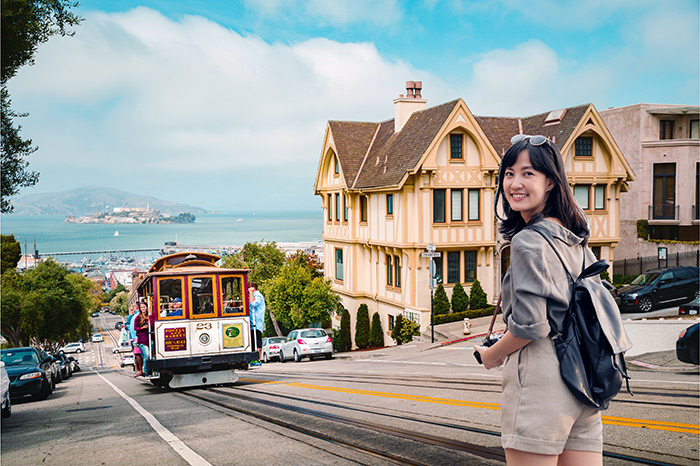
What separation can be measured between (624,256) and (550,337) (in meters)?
41.9

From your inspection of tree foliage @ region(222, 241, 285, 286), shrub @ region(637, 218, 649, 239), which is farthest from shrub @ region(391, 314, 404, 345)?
tree foliage @ region(222, 241, 285, 286)

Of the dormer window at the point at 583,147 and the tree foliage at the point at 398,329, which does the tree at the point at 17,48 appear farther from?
the dormer window at the point at 583,147

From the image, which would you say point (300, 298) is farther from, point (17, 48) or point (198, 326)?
point (17, 48)

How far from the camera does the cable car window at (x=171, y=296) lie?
53.4 feet

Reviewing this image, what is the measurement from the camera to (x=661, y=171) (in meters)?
39.6

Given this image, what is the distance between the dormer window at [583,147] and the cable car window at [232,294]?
23627 mm

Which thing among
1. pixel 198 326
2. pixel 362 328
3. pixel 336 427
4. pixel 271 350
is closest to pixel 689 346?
pixel 336 427

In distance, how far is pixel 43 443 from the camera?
8.54 meters

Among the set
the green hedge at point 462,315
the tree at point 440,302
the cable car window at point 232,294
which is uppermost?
the cable car window at point 232,294

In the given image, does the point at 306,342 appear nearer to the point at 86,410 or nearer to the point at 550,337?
the point at 86,410

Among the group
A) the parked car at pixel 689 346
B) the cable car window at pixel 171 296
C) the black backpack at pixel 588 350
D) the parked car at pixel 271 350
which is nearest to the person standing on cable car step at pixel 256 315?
the cable car window at pixel 171 296

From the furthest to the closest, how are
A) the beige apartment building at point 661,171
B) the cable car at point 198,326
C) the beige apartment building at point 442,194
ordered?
the beige apartment building at point 661,171
the beige apartment building at point 442,194
the cable car at point 198,326

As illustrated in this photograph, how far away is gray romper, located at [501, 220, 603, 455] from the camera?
9.58ft

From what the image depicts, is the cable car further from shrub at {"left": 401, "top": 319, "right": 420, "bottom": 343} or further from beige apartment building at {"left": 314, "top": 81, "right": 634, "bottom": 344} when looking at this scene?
beige apartment building at {"left": 314, "top": 81, "right": 634, "bottom": 344}
